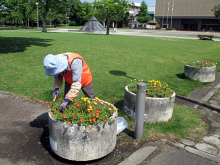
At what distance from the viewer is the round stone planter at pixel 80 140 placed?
9.85 ft

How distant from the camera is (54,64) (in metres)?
3.05

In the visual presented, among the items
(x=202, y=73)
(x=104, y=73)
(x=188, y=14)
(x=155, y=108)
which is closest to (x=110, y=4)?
(x=104, y=73)

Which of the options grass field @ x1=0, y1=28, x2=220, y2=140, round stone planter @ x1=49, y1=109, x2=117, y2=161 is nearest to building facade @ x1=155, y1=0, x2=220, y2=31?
grass field @ x1=0, y1=28, x2=220, y2=140

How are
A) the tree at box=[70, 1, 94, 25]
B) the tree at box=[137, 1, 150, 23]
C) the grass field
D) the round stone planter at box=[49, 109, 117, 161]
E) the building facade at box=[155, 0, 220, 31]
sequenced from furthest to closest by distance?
the tree at box=[137, 1, 150, 23]
the tree at box=[70, 1, 94, 25]
the building facade at box=[155, 0, 220, 31]
the grass field
the round stone planter at box=[49, 109, 117, 161]

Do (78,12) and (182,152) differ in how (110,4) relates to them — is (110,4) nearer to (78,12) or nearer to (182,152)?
(182,152)

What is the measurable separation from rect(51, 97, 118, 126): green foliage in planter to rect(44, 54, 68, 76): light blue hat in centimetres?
59

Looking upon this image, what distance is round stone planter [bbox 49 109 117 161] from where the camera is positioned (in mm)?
3002

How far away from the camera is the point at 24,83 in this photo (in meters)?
7.20

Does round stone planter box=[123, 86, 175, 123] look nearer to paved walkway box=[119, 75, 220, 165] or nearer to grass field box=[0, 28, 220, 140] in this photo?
paved walkway box=[119, 75, 220, 165]

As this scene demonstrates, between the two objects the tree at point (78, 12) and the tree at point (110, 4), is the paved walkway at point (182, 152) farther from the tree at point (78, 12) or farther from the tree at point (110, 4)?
the tree at point (78, 12)

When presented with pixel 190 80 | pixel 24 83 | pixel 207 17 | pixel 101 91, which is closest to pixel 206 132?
pixel 101 91

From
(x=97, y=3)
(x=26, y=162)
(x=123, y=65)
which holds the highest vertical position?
(x=97, y=3)

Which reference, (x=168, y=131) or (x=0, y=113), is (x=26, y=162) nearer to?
(x=0, y=113)

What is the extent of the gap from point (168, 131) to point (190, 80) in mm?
4997
